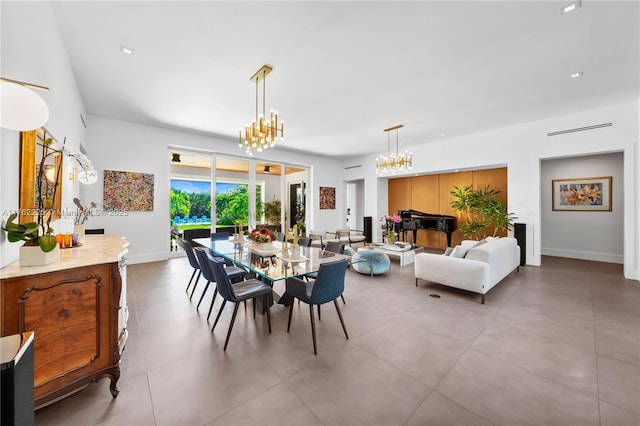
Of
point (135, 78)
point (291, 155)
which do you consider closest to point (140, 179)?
point (135, 78)

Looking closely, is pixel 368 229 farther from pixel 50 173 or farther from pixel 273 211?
pixel 50 173

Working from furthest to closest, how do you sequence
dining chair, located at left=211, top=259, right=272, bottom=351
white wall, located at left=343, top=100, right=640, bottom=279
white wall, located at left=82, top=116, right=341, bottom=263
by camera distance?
white wall, located at left=82, top=116, right=341, bottom=263, white wall, located at left=343, top=100, right=640, bottom=279, dining chair, located at left=211, top=259, right=272, bottom=351

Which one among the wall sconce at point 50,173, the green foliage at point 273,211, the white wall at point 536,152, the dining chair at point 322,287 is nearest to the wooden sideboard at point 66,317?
the wall sconce at point 50,173

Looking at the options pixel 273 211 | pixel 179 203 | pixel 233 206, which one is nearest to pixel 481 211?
pixel 273 211

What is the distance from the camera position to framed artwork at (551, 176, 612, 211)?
5922mm

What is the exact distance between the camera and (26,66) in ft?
6.39

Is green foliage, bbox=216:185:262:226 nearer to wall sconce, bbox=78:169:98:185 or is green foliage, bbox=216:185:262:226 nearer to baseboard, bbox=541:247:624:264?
wall sconce, bbox=78:169:98:185

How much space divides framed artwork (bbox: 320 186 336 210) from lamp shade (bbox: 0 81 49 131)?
27.3 ft

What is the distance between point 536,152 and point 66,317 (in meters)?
7.97

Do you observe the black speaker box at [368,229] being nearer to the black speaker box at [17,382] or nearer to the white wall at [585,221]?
the white wall at [585,221]

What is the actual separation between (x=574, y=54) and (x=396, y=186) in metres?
6.07

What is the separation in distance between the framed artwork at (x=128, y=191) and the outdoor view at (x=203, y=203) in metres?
0.59

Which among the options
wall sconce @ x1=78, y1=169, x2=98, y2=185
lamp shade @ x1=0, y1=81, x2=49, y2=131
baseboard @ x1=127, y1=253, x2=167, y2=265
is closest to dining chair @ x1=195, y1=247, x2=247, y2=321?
lamp shade @ x1=0, y1=81, x2=49, y2=131

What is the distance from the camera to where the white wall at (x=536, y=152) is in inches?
180
